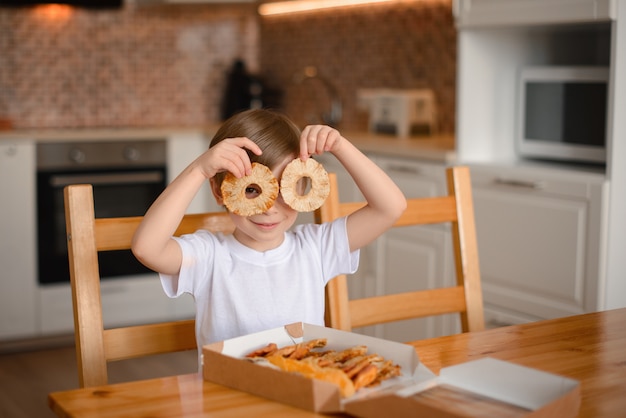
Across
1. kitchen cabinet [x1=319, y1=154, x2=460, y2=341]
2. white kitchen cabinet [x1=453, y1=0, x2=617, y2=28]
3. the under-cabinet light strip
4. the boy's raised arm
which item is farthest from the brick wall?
the boy's raised arm

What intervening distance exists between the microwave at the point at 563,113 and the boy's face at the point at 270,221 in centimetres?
147

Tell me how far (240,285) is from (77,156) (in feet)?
8.41

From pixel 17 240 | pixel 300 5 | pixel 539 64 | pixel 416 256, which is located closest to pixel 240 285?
pixel 416 256

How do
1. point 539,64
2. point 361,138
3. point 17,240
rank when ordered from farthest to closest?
1. point 17,240
2. point 361,138
3. point 539,64

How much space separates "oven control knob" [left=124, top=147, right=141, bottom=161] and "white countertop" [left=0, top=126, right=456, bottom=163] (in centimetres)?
5

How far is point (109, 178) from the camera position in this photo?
377 cm

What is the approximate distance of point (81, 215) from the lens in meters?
1.23

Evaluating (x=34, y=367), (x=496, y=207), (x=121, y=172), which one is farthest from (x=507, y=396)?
(x=121, y=172)

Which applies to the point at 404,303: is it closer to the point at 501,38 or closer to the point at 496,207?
the point at 496,207

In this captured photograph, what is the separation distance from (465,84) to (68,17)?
2.15 m

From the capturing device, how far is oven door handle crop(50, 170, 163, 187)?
3666mm

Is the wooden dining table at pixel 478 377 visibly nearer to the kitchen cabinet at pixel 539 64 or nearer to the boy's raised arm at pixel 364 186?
the boy's raised arm at pixel 364 186

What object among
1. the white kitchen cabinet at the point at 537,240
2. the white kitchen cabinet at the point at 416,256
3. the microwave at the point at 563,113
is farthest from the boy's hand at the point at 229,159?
the white kitchen cabinet at the point at 416,256

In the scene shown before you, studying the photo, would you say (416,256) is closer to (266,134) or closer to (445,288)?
(445,288)
